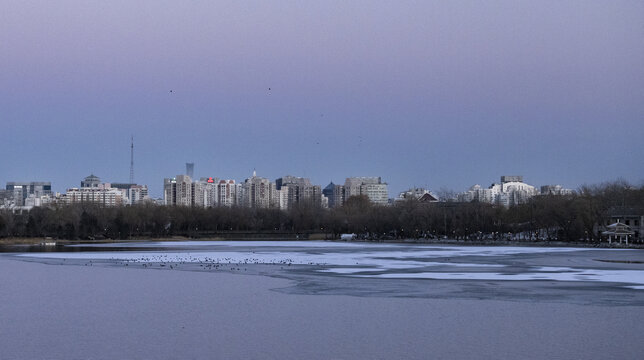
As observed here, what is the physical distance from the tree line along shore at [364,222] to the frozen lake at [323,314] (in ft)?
147

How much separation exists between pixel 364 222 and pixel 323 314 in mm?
78344

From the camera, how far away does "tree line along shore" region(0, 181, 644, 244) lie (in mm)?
76375

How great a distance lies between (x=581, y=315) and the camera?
1666 centimetres

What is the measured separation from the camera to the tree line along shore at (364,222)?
7638 cm

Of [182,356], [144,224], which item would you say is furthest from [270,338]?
[144,224]

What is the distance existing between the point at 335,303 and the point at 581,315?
576cm

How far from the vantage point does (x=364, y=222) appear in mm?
95250

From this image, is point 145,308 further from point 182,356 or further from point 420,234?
point 420,234

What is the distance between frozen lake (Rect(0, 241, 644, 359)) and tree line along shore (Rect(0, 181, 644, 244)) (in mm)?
44703

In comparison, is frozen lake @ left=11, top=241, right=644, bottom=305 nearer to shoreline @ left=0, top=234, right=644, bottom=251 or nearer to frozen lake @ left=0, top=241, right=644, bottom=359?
frozen lake @ left=0, top=241, right=644, bottom=359

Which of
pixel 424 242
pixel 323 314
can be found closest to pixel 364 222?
pixel 424 242

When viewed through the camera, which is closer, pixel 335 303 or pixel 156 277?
pixel 335 303

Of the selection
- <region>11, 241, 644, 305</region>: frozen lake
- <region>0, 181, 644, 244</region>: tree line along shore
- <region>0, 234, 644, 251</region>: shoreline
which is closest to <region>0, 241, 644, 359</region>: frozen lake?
<region>11, 241, 644, 305</region>: frozen lake

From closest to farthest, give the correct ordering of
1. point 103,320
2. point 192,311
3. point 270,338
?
1. point 270,338
2. point 103,320
3. point 192,311
